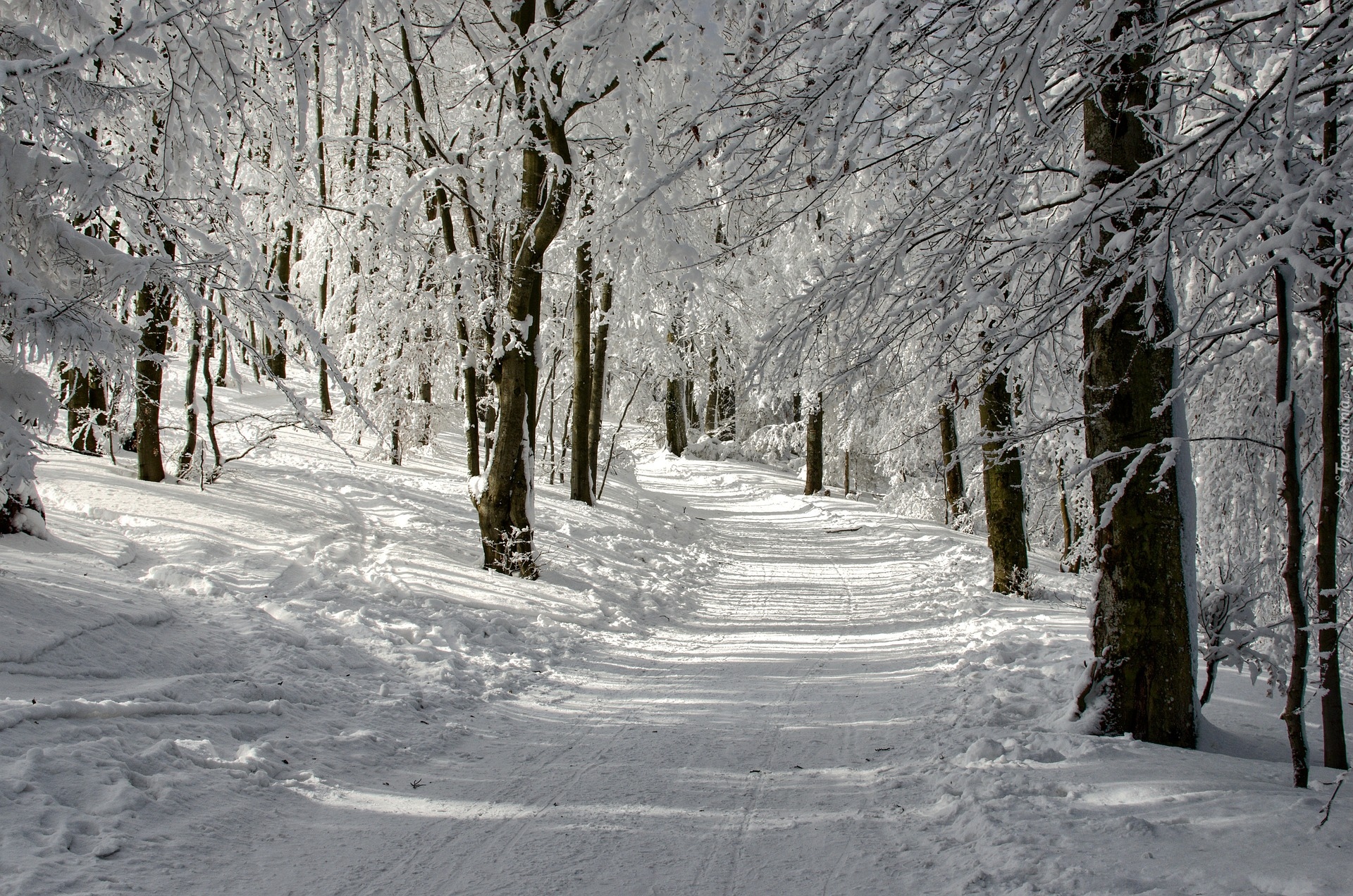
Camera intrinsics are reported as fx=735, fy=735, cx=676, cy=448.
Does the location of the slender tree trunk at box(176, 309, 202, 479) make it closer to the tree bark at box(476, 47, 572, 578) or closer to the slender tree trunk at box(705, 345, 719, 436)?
the tree bark at box(476, 47, 572, 578)

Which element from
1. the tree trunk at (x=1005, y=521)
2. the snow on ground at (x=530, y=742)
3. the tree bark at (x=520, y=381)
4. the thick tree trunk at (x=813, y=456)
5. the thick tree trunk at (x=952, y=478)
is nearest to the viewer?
the snow on ground at (x=530, y=742)

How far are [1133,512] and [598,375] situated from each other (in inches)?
494

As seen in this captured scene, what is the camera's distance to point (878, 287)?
368 cm

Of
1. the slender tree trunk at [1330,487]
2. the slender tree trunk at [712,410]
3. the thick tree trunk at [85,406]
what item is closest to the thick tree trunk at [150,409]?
the thick tree trunk at [85,406]

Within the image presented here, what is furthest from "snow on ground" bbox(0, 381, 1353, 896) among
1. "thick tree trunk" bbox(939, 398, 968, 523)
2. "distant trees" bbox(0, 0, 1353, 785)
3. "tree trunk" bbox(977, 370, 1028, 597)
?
"thick tree trunk" bbox(939, 398, 968, 523)

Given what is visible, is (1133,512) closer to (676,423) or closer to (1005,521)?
(1005,521)

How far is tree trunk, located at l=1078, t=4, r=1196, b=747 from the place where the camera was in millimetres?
4137

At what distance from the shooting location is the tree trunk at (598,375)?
15.0 meters

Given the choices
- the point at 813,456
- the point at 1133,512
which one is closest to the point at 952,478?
the point at 813,456

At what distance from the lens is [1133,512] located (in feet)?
13.9

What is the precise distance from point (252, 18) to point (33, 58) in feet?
6.53

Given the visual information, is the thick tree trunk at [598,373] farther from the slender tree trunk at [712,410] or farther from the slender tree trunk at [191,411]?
the slender tree trunk at [712,410]

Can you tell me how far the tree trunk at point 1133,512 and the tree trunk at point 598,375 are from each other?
10.7 metres

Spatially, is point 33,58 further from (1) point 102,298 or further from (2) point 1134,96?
(2) point 1134,96
